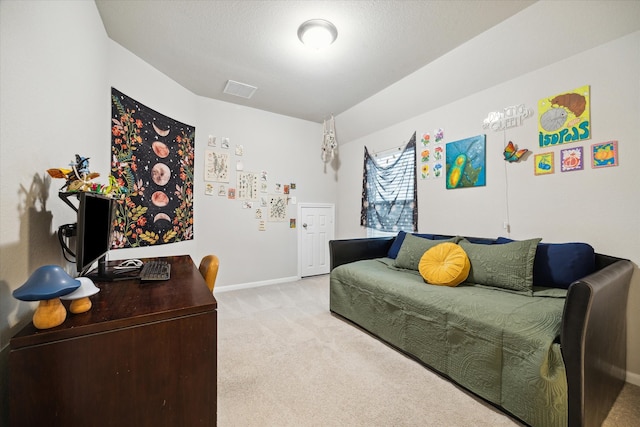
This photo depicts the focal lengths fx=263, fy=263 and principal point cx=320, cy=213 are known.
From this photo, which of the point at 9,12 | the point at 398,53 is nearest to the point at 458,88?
the point at 398,53

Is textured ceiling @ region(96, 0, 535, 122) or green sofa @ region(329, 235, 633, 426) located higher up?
textured ceiling @ region(96, 0, 535, 122)

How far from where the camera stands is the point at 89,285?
95 centimetres

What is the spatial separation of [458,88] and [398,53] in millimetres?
776

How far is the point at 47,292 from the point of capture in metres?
0.76

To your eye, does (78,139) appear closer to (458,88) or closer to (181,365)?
(181,365)

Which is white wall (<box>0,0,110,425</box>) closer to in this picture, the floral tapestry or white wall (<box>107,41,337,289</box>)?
the floral tapestry

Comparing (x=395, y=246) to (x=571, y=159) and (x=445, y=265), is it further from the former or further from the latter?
(x=571, y=159)

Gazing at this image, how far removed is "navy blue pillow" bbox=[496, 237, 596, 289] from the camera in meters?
1.85

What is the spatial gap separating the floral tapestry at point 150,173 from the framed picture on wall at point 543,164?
378 centimetres

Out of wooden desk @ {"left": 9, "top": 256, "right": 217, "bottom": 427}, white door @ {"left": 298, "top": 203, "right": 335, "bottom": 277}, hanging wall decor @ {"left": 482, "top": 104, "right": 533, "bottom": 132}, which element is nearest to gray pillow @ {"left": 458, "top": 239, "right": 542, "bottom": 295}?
hanging wall decor @ {"left": 482, "top": 104, "right": 533, "bottom": 132}

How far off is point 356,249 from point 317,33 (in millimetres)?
2229

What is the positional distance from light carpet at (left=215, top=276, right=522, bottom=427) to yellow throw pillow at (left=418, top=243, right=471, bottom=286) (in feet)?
2.22

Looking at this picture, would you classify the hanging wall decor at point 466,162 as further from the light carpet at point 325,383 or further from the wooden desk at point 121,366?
the wooden desk at point 121,366

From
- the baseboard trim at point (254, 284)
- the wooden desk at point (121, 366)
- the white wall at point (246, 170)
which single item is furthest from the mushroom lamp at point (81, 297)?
the baseboard trim at point (254, 284)
